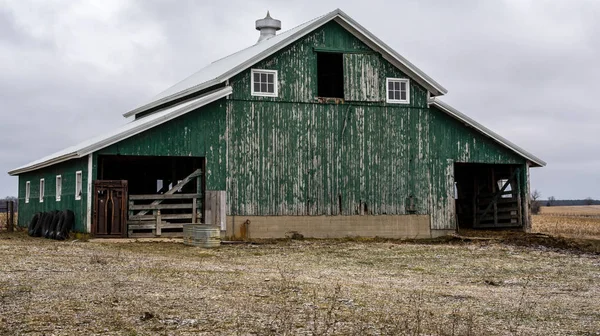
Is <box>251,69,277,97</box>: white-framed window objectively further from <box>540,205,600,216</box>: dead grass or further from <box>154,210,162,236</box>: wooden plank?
<box>540,205,600,216</box>: dead grass

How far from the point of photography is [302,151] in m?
27.0

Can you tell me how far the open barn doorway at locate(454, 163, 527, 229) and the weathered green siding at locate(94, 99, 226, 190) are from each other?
11.5 meters

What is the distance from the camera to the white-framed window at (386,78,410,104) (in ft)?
92.4

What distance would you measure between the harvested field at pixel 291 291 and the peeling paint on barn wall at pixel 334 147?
4847 mm

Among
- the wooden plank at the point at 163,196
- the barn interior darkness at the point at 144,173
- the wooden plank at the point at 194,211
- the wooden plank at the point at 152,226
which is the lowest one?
the wooden plank at the point at 152,226

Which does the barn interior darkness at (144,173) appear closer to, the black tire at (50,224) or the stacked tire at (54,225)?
the stacked tire at (54,225)

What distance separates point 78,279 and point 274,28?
84.8 feet

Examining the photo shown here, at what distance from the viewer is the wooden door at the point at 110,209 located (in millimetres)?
24734

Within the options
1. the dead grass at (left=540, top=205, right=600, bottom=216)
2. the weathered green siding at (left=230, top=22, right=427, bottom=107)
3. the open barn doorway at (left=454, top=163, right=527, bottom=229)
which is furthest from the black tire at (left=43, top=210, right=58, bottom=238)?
the dead grass at (left=540, top=205, right=600, bottom=216)

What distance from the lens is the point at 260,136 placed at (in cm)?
2664

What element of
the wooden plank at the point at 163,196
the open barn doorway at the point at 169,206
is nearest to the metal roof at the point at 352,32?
the open barn doorway at the point at 169,206

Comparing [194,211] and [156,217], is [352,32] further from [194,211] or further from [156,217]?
[156,217]

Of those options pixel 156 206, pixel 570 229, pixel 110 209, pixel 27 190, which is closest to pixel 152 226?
pixel 156 206

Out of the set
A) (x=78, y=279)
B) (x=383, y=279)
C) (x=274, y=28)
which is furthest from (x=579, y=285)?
(x=274, y=28)
